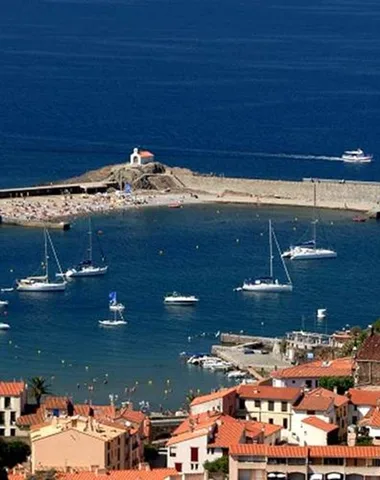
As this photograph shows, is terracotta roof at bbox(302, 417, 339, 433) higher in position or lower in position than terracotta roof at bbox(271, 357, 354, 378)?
lower

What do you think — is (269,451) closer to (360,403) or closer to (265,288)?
(360,403)

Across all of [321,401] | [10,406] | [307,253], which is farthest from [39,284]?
[321,401]

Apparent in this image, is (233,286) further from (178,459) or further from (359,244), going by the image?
(178,459)

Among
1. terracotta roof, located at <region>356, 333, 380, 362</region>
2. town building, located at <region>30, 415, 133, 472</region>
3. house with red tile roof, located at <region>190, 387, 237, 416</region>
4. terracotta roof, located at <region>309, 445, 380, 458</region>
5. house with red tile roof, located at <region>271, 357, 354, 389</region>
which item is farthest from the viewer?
house with red tile roof, located at <region>271, 357, 354, 389</region>

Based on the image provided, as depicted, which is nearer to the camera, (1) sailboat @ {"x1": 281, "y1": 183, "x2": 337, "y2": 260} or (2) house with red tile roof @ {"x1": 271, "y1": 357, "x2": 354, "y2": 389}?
(2) house with red tile roof @ {"x1": 271, "y1": 357, "x2": 354, "y2": 389}

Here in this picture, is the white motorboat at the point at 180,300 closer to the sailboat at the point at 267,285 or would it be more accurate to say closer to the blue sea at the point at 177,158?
the blue sea at the point at 177,158

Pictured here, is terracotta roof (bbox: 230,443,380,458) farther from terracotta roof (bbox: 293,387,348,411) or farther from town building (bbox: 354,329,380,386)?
town building (bbox: 354,329,380,386)

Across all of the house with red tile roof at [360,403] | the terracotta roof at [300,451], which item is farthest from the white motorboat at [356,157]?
the terracotta roof at [300,451]

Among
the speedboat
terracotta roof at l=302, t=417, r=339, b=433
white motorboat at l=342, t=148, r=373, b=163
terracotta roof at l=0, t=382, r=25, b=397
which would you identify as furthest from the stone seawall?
terracotta roof at l=302, t=417, r=339, b=433
